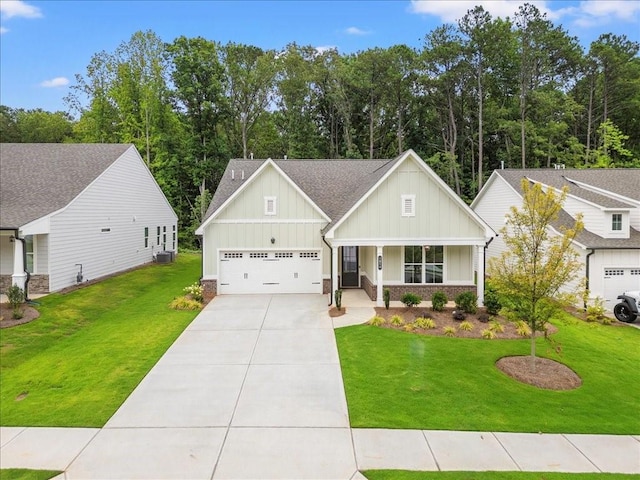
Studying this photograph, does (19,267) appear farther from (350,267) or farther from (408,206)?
(408,206)

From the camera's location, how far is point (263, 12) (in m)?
17.7

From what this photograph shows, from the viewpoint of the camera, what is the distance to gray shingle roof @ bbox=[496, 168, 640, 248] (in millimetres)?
16016

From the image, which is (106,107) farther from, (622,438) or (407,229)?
(622,438)

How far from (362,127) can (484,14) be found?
553 inches

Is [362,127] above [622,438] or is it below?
above

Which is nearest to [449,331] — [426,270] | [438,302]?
[438,302]

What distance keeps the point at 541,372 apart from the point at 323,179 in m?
14.3

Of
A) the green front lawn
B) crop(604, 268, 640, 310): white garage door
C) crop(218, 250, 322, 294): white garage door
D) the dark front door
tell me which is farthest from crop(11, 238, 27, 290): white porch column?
crop(604, 268, 640, 310): white garage door

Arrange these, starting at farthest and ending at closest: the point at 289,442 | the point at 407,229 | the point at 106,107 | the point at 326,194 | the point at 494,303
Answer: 1. the point at 106,107
2. the point at 326,194
3. the point at 407,229
4. the point at 494,303
5. the point at 289,442

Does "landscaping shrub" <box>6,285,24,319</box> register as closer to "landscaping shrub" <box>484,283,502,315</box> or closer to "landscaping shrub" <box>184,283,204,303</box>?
"landscaping shrub" <box>184,283,204,303</box>

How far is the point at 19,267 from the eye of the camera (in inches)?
561

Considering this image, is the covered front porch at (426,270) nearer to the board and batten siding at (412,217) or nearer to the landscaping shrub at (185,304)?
the board and batten siding at (412,217)

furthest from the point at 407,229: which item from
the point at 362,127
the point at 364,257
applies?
the point at 362,127

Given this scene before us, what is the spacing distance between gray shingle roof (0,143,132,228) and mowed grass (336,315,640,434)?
44.4ft
